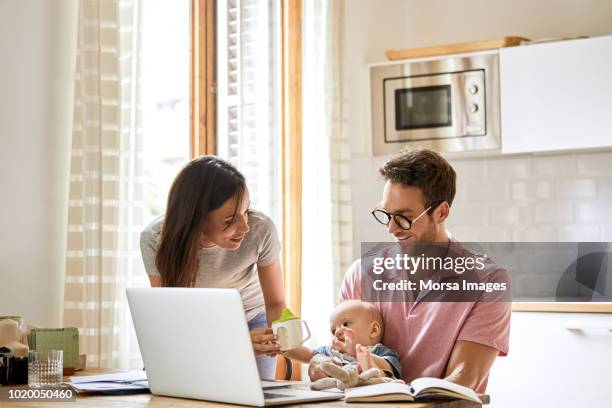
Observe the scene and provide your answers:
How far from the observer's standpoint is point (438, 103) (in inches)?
170

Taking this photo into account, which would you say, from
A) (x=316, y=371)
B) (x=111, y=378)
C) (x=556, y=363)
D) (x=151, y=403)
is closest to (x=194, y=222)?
(x=111, y=378)

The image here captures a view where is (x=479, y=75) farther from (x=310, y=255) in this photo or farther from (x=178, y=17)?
(x=178, y=17)

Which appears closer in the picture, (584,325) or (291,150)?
(584,325)

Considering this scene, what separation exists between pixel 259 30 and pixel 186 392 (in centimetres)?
251

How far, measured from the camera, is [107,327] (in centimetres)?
289

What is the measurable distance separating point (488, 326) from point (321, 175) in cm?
217

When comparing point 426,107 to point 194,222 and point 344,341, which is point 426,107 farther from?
point 344,341

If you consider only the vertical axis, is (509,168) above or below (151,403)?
above

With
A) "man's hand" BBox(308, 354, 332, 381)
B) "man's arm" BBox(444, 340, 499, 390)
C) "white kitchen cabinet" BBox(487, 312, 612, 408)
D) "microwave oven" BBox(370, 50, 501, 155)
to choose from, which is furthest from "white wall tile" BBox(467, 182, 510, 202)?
"man's hand" BBox(308, 354, 332, 381)

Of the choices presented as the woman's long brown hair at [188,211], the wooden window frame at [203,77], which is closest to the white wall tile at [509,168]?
the wooden window frame at [203,77]

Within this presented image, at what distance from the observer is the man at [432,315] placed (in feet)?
7.04

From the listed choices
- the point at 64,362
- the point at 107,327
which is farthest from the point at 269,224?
the point at 64,362

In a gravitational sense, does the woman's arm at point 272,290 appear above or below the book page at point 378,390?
above

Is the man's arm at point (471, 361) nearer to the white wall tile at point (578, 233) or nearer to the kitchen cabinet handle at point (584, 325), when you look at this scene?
the kitchen cabinet handle at point (584, 325)
